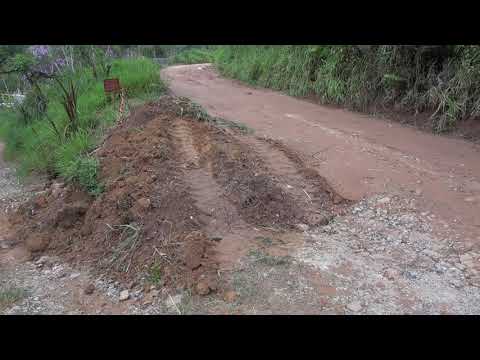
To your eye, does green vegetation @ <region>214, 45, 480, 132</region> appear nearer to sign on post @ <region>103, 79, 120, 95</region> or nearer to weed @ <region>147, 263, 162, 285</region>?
Answer: sign on post @ <region>103, 79, 120, 95</region>

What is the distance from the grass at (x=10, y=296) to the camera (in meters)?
3.06

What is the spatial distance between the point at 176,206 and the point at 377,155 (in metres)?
2.65

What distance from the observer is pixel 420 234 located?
3521 mm

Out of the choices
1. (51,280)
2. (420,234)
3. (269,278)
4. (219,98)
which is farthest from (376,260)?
(219,98)

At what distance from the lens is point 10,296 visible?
123 inches

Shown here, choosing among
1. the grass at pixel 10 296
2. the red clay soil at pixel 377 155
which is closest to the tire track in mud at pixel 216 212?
the red clay soil at pixel 377 155

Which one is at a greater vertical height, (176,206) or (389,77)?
(389,77)

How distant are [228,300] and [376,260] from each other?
1.31 meters

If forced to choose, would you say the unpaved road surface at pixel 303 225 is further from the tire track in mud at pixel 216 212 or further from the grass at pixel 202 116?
the grass at pixel 202 116

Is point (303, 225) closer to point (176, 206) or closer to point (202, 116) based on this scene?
point (176, 206)

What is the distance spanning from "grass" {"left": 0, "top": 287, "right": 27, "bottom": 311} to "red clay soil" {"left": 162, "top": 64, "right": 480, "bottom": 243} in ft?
10.3

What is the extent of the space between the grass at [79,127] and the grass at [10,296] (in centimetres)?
129

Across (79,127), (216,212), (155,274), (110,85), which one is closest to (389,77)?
(216,212)

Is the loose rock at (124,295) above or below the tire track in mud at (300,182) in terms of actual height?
below
